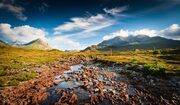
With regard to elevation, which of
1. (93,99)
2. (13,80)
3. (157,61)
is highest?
(157,61)

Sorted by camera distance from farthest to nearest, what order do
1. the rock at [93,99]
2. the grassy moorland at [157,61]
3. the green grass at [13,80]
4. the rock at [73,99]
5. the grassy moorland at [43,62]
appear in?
the grassy moorland at [157,61], the grassy moorland at [43,62], the green grass at [13,80], the rock at [73,99], the rock at [93,99]

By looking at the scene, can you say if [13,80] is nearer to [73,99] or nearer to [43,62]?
[73,99]

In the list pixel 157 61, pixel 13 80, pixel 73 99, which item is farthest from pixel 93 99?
pixel 157 61

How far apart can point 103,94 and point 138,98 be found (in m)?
5.46

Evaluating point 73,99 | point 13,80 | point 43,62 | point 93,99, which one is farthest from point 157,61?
point 43,62

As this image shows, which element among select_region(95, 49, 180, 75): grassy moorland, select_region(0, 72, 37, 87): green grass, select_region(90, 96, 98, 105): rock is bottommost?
select_region(90, 96, 98, 105): rock

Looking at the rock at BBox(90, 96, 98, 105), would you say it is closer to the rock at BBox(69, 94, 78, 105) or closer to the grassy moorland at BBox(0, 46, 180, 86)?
the rock at BBox(69, 94, 78, 105)

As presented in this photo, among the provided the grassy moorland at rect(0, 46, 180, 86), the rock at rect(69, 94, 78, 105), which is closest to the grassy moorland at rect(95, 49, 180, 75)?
the grassy moorland at rect(0, 46, 180, 86)

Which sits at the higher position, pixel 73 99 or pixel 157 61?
pixel 157 61

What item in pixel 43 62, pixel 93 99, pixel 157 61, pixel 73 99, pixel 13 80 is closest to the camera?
pixel 93 99

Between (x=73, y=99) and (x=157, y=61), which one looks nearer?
(x=73, y=99)

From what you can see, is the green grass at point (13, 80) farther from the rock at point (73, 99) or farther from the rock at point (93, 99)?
the rock at point (93, 99)

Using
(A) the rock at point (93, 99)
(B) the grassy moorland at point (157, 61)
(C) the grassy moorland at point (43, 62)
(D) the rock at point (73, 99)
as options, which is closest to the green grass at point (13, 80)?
(C) the grassy moorland at point (43, 62)

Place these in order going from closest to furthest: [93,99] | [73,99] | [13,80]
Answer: [93,99] → [73,99] → [13,80]
